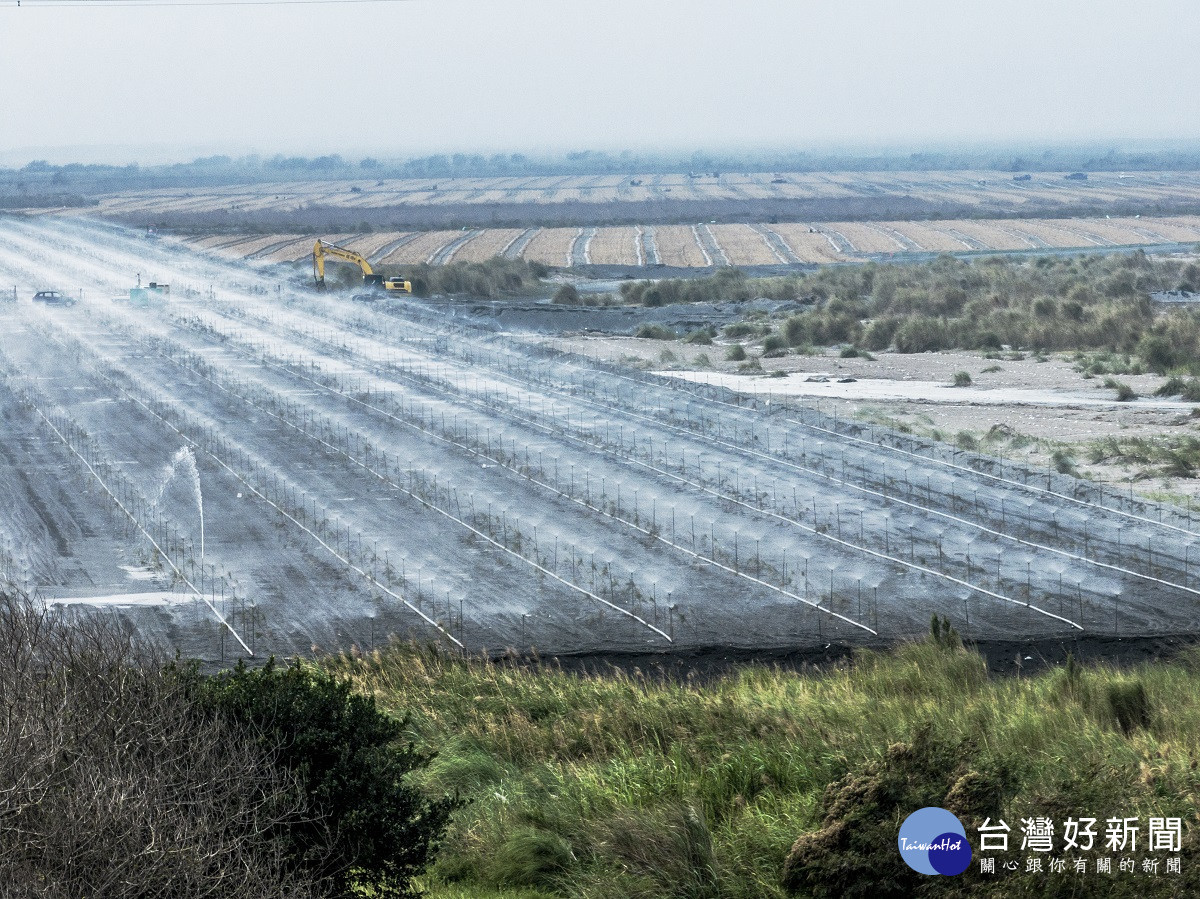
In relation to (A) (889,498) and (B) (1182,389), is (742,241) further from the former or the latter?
(A) (889,498)

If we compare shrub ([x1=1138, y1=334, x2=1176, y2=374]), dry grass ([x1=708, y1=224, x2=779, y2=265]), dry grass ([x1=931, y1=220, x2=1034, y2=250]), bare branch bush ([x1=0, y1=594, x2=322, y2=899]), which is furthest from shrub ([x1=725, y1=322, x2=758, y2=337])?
dry grass ([x1=931, y1=220, x2=1034, y2=250])

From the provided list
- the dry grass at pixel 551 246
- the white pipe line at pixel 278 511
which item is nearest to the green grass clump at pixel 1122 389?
the white pipe line at pixel 278 511

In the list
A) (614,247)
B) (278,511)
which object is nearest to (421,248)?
(614,247)

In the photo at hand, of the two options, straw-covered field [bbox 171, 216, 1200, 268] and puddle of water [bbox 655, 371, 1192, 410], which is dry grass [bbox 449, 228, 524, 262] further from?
puddle of water [bbox 655, 371, 1192, 410]

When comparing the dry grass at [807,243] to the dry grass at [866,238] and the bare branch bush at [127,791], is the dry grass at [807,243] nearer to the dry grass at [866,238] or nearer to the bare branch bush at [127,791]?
the dry grass at [866,238]

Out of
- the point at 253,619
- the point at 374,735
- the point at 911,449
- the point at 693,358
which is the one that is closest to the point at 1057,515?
the point at 911,449

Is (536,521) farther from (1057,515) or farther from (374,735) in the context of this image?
(374,735)

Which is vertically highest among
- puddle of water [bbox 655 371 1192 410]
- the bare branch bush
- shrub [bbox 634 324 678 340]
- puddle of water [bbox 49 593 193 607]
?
the bare branch bush
